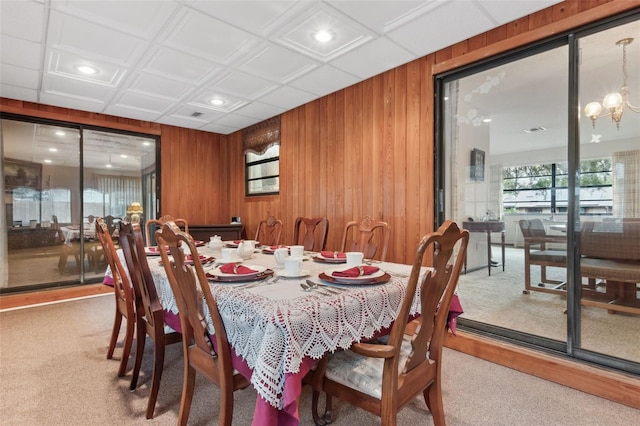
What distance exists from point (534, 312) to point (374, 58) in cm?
261

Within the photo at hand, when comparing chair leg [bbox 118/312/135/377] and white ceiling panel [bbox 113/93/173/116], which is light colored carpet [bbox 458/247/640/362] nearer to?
chair leg [bbox 118/312/135/377]

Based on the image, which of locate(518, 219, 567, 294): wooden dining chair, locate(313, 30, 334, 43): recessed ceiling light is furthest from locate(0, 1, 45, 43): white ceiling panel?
locate(518, 219, 567, 294): wooden dining chair

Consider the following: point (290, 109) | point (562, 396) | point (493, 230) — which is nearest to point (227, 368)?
point (562, 396)

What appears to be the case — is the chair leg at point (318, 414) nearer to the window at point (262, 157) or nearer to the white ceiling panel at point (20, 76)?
the window at point (262, 157)

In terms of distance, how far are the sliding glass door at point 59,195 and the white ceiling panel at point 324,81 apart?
9.69 ft

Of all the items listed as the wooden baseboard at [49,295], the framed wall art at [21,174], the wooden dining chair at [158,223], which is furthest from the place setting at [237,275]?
the framed wall art at [21,174]

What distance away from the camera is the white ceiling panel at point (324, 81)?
3355mm

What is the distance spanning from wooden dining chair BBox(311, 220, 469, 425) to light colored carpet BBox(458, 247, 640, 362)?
1.52m

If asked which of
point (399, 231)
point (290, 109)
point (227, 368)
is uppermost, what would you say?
point (290, 109)

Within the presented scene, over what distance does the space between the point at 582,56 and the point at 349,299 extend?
233 centimetres

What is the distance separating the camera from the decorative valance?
4796 mm

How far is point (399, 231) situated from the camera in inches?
129

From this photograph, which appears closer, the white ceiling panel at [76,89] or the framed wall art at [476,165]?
the framed wall art at [476,165]

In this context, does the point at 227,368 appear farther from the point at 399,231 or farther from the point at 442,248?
the point at 399,231
